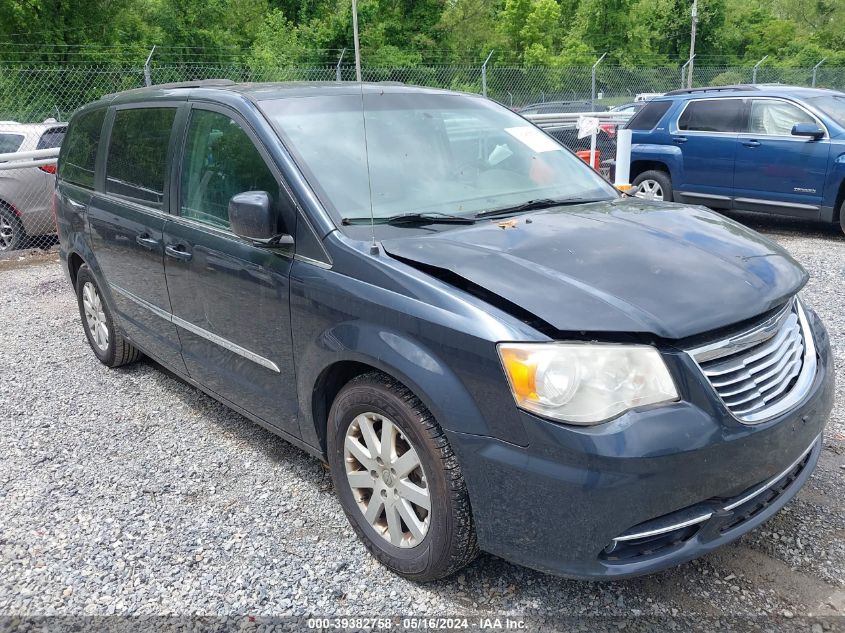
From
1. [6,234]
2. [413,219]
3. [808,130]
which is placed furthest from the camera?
[6,234]

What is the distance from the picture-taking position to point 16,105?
55.0ft

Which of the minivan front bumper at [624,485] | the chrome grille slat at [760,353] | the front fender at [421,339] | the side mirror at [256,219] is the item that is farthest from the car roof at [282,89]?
the chrome grille slat at [760,353]

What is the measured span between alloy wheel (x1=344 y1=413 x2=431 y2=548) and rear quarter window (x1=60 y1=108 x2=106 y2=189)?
3118 mm

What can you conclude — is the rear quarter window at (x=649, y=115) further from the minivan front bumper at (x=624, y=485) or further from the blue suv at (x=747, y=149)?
the minivan front bumper at (x=624, y=485)

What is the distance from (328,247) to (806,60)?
57130 millimetres

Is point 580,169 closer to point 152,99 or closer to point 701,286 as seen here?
point 701,286

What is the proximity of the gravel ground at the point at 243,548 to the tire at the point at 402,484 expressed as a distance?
0.16 m

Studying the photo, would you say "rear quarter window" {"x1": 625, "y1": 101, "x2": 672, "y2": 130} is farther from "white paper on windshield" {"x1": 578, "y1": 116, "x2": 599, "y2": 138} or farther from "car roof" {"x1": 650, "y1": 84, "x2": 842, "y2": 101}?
"white paper on windshield" {"x1": 578, "y1": 116, "x2": 599, "y2": 138}

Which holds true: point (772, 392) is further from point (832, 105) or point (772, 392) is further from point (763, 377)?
point (832, 105)

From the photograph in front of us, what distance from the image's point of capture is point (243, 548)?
3.14 m

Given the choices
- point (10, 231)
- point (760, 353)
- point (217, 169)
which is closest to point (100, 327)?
point (217, 169)

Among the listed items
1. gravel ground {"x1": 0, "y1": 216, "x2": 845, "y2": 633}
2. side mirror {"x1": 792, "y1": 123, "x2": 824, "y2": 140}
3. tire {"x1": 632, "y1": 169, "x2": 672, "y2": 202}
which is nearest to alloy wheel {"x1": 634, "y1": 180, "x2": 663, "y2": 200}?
tire {"x1": 632, "y1": 169, "x2": 672, "y2": 202}

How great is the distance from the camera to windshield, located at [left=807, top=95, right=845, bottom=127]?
861 centimetres

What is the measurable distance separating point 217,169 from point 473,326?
1.84 metres
